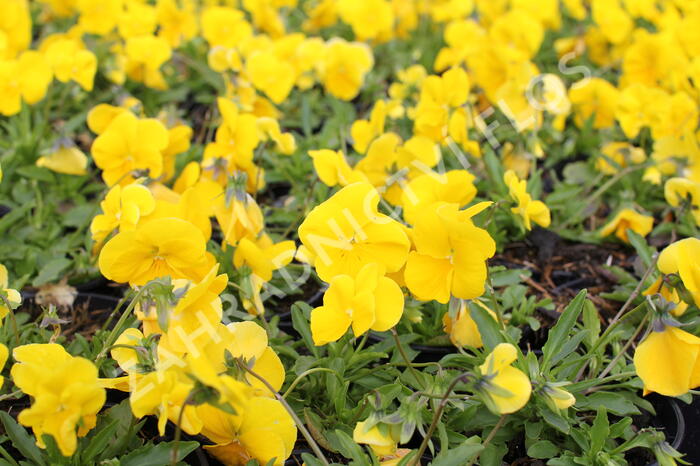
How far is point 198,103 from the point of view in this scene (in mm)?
3793

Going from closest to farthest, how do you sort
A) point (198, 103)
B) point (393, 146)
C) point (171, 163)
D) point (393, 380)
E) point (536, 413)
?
1. point (536, 413)
2. point (393, 380)
3. point (393, 146)
4. point (171, 163)
5. point (198, 103)

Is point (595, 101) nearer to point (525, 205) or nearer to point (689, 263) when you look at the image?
point (525, 205)

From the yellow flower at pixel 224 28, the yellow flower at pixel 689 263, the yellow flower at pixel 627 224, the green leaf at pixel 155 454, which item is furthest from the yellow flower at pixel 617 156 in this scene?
the green leaf at pixel 155 454

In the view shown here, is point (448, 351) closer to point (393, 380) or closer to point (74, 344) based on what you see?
point (393, 380)

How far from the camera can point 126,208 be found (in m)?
1.93

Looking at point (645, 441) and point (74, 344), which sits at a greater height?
point (74, 344)

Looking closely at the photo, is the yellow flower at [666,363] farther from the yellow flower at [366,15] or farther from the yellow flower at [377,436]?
the yellow flower at [366,15]

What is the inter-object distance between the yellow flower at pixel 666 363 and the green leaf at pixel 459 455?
38 centimetres

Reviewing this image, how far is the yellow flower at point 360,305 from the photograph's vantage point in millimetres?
1610

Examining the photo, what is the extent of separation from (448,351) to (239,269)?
633 millimetres

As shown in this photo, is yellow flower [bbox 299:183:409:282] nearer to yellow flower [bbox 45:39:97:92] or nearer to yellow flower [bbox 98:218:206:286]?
yellow flower [bbox 98:218:206:286]

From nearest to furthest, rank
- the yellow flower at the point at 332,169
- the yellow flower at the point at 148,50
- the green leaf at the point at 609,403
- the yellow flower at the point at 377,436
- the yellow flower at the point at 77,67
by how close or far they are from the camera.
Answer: the yellow flower at the point at 377,436, the green leaf at the point at 609,403, the yellow flower at the point at 332,169, the yellow flower at the point at 77,67, the yellow flower at the point at 148,50

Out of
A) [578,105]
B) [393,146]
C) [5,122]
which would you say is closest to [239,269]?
[393,146]

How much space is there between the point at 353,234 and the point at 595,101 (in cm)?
205
